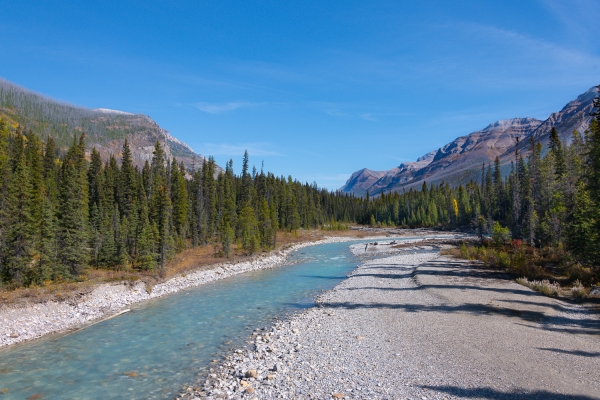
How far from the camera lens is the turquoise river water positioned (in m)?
11.8

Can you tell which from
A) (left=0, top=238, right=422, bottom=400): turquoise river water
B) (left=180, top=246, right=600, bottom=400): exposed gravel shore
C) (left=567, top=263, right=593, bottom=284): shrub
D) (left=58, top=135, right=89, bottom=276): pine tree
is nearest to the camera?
(left=180, top=246, right=600, bottom=400): exposed gravel shore

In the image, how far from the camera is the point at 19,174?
91.1 feet

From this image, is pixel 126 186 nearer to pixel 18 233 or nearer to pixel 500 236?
pixel 18 233

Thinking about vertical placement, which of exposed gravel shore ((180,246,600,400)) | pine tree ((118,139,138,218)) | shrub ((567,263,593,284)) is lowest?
exposed gravel shore ((180,246,600,400))

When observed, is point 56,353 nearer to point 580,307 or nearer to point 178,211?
point 580,307

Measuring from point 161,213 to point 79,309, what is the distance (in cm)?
1870

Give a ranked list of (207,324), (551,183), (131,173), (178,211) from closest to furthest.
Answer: (207,324)
(551,183)
(178,211)
(131,173)

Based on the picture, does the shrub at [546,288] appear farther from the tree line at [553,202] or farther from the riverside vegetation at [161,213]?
the tree line at [553,202]

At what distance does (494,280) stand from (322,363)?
19.8 m

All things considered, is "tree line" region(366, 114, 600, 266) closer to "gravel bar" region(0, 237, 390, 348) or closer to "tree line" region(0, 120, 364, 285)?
"gravel bar" region(0, 237, 390, 348)

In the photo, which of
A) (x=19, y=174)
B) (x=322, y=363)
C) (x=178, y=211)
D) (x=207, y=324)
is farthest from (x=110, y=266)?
(x=322, y=363)

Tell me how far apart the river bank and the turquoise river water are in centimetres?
116

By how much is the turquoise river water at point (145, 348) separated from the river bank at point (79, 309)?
1.16 metres

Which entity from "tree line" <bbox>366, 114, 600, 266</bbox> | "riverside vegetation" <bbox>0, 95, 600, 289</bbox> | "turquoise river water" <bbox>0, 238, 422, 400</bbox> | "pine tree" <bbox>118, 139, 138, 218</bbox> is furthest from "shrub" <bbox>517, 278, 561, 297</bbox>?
"pine tree" <bbox>118, 139, 138, 218</bbox>
